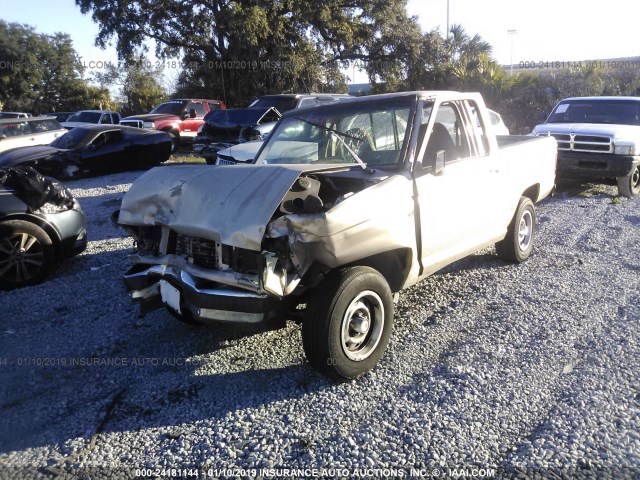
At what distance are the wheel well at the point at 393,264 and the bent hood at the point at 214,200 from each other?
0.84 metres

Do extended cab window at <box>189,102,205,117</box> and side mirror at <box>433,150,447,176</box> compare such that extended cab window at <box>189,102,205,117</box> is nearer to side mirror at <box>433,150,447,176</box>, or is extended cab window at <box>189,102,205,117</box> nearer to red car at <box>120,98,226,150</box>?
red car at <box>120,98,226,150</box>

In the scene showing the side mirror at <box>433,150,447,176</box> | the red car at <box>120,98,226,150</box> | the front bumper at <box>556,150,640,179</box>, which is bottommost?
the front bumper at <box>556,150,640,179</box>

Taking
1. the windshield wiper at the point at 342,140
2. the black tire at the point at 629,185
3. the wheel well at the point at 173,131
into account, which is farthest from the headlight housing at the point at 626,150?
the wheel well at the point at 173,131

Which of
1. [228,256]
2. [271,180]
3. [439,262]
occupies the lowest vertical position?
[439,262]

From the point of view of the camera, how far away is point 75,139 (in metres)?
13.1

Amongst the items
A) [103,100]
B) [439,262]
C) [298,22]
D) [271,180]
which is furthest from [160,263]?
[103,100]

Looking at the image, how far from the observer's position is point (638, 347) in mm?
3908

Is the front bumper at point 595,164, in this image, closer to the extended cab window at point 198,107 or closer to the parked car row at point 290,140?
the parked car row at point 290,140

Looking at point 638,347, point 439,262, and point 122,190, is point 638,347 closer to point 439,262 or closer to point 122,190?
point 439,262

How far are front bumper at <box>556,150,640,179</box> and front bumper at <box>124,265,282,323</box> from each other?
8698 millimetres

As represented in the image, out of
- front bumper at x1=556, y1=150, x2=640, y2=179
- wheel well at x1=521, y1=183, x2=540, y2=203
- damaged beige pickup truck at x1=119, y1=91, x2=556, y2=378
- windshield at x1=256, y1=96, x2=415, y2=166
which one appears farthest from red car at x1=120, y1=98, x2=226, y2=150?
damaged beige pickup truck at x1=119, y1=91, x2=556, y2=378

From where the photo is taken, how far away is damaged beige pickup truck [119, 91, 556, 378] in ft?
10.8

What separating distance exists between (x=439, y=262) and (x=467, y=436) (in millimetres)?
1688

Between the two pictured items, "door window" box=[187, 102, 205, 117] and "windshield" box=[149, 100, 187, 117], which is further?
"door window" box=[187, 102, 205, 117]
